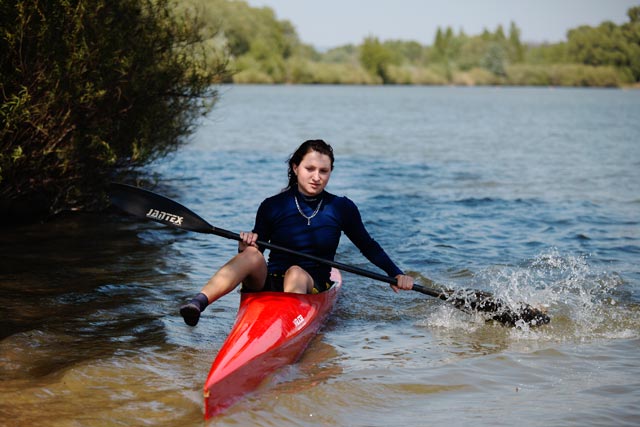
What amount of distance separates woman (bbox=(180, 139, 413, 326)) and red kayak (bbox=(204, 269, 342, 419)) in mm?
215

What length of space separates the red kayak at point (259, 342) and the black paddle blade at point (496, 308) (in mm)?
1262

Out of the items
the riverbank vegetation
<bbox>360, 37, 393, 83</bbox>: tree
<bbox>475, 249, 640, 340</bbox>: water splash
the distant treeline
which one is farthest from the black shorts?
<bbox>360, 37, 393, 83</bbox>: tree

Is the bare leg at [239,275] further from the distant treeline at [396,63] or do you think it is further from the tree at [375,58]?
the tree at [375,58]

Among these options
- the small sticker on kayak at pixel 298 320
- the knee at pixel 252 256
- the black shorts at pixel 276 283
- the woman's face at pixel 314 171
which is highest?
the woman's face at pixel 314 171

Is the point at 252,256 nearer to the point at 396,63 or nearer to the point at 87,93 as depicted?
the point at 87,93

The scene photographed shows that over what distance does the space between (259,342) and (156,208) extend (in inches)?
73.5

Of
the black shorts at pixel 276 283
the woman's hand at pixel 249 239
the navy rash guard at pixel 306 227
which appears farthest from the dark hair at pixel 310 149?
the black shorts at pixel 276 283

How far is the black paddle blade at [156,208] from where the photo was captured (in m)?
6.38

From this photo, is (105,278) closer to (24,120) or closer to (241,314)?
(24,120)

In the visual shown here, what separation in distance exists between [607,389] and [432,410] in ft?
4.20

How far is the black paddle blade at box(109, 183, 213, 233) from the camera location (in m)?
6.38

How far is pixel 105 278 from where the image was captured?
7.68 meters

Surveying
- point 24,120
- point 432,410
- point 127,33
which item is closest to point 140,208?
point 24,120

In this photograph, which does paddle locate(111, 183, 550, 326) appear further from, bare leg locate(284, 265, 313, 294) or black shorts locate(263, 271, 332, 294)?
black shorts locate(263, 271, 332, 294)
